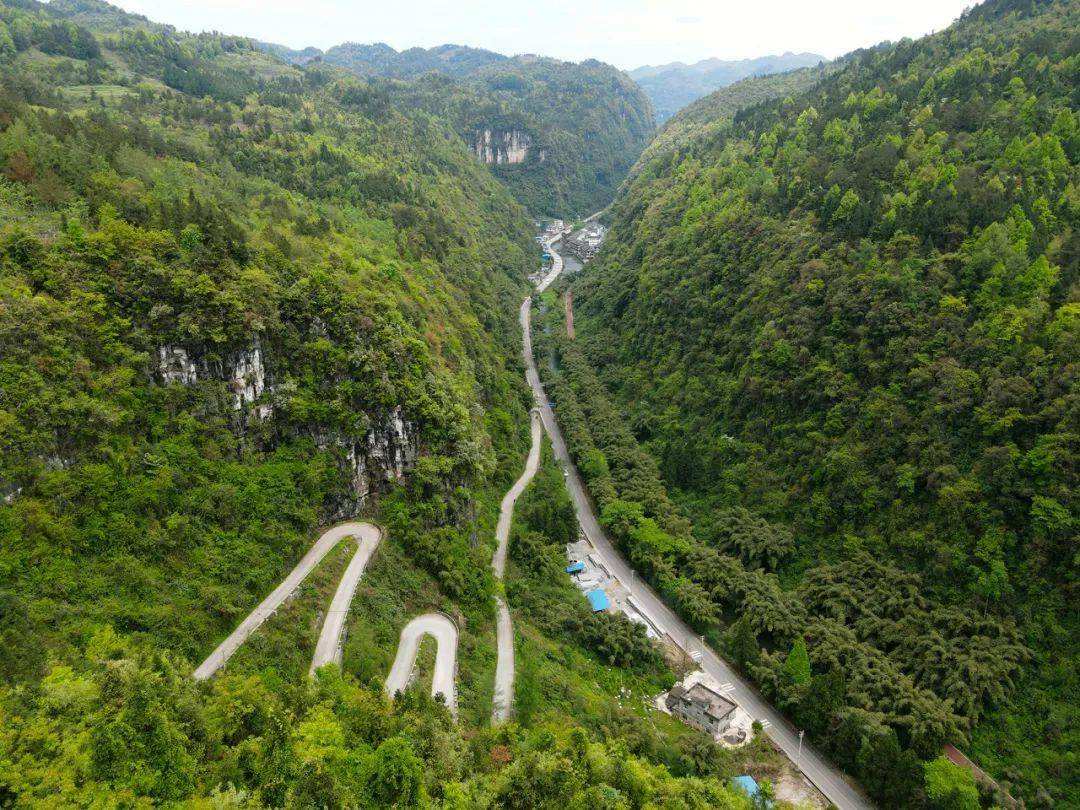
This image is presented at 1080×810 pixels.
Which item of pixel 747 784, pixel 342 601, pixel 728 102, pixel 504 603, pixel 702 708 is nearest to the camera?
pixel 747 784

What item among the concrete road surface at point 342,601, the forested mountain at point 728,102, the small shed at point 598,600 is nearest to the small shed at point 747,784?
the small shed at point 598,600

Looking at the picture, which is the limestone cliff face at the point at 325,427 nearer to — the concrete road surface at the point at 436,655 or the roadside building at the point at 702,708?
the concrete road surface at the point at 436,655

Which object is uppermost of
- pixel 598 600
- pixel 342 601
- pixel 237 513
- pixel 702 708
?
pixel 237 513

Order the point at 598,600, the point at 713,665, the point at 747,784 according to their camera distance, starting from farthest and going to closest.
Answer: the point at 598,600
the point at 713,665
the point at 747,784

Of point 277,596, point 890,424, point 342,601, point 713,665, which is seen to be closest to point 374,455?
point 342,601

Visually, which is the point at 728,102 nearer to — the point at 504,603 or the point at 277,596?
the point at 504,603

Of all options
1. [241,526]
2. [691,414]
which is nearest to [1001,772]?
[691,414]

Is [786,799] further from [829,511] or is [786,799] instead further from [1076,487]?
[1076,487]
